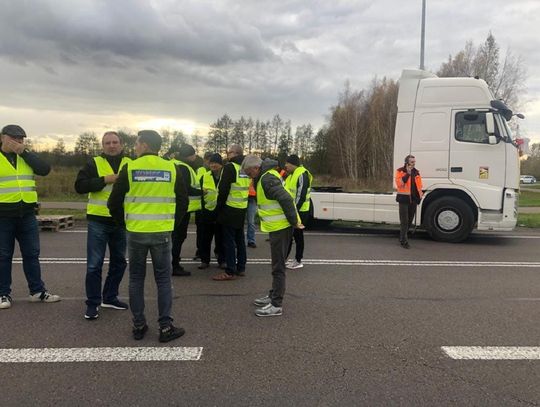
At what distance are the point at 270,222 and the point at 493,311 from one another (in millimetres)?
2673

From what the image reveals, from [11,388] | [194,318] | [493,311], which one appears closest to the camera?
[11,388]

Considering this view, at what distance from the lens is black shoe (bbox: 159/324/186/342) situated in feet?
13.2

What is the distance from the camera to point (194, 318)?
15.4ft

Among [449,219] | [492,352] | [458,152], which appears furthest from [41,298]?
[458,152]

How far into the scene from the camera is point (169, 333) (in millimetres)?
4059

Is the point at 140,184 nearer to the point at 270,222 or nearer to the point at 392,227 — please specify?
the point at 270,222

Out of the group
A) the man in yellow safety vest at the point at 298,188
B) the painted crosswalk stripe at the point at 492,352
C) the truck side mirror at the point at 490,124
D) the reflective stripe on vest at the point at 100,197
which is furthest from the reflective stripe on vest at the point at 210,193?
the truck side mirror at the point at 490,124

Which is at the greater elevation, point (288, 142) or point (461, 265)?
point (288, 142)

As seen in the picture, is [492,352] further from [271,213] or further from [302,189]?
[302,189]

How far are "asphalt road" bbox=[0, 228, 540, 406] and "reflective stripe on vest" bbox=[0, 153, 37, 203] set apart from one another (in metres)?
1.21

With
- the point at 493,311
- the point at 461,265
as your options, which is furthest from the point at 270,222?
the point at 461,265

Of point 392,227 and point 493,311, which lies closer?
point 493,311

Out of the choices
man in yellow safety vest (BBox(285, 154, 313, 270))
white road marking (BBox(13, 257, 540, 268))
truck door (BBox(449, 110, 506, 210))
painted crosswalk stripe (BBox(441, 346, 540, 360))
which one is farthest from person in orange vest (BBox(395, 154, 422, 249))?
painted crosswalk stripe (BBox(441, 346, 540, 360))

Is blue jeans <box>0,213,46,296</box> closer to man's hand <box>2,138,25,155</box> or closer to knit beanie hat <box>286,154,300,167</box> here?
man's hand <box>2,138,25,155</box>
